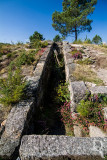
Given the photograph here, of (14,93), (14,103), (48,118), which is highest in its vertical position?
(14,93)

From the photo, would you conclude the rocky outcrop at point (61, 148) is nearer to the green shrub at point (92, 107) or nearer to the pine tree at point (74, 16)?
the green shrub at point (92, 107)

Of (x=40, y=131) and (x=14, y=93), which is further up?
(x=14, y=93)

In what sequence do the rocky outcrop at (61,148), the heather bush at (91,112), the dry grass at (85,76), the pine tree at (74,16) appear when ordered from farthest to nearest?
the pine tree at (74,16) → the dry grass at (85,76) → the heather bush at (91,112) → the rocky outcrop at (61,148)

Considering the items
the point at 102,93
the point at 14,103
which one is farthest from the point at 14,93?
the point at 102,93

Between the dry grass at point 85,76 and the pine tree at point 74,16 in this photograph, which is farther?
the pine tree at point 74,16

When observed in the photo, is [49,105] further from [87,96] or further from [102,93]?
[102,93]

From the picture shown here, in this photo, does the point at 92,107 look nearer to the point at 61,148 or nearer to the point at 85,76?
the point at 61,148

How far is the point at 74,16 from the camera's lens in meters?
15.2

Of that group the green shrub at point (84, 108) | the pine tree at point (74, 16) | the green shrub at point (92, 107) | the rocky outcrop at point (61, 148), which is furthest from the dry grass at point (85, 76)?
the pine tree at point (74, 16)

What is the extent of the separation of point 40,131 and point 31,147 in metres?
0.96

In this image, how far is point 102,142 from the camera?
4.54 feet

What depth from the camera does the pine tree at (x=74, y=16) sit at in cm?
1427

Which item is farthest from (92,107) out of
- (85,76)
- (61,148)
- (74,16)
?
(74,16)

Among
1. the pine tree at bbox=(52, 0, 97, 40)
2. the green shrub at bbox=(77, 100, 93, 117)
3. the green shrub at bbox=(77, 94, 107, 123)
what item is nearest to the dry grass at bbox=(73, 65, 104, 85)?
the green shrub at bbox=(77, 94, 107, 123)
